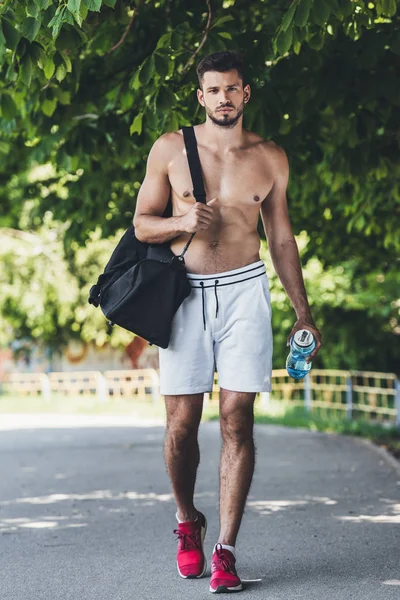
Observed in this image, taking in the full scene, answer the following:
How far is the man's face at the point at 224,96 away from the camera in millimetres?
5492

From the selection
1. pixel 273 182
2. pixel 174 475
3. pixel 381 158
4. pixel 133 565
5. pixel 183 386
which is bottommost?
pixel 133 565

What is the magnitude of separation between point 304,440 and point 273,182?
36.0 feet

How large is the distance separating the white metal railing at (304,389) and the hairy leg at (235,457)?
8799 mm

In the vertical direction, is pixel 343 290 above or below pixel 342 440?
above

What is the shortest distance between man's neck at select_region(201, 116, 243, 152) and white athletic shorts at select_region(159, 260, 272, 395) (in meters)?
0.56

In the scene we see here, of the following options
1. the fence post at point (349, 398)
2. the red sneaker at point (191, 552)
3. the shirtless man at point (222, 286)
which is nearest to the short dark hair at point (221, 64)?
the shirtless man at point (222, 286)

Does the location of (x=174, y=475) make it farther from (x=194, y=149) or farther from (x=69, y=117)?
(x=69, y=117)

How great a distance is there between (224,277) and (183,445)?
0.81 metres

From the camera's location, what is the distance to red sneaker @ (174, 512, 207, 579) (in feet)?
18.6

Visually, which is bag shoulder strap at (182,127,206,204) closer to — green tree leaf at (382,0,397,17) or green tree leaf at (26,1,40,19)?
green tree leaf at (26,1,40,19)

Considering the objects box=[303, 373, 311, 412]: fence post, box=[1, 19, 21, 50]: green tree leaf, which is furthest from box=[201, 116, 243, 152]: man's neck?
box=[303, 373, 311, 412]: fence post

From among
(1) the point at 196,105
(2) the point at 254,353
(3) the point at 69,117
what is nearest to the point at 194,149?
(2) the point at 254,353

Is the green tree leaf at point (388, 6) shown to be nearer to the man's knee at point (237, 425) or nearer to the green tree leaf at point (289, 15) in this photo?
the green tree leaf at point (289, 15)

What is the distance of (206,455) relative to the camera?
14094mm
